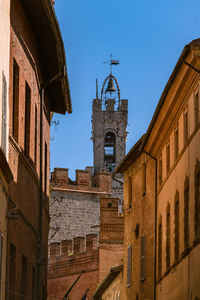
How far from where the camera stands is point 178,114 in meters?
24.0

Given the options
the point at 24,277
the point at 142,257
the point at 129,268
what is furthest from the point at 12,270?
the point at 129,268

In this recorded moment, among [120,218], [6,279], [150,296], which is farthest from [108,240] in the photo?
[6,279]

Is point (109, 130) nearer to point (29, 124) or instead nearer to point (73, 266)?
point (73, 266)

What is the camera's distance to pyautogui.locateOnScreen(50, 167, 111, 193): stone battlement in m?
63.1

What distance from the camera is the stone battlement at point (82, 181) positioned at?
2485 inches

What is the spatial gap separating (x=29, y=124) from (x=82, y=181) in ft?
138

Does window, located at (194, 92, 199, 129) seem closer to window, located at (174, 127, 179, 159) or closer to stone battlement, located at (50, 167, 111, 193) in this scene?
window, located at (174, 127, 179, 159)

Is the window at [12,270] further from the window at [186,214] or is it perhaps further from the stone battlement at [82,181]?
the stone battlement at [82,181]

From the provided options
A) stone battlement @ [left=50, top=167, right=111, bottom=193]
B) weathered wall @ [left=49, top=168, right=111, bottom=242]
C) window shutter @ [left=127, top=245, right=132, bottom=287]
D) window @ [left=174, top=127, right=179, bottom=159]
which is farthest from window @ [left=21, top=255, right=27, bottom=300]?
weathered wall @ [left=49, top=168, right=111, bottom=242]

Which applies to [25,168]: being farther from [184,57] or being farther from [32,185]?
[184,57]

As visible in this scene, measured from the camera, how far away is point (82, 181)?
64.3m

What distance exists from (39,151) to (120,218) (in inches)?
926

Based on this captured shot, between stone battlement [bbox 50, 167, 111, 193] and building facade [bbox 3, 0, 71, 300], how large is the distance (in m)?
35.7

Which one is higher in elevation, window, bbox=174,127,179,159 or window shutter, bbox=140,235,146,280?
window, bbox=174,127,179,159
